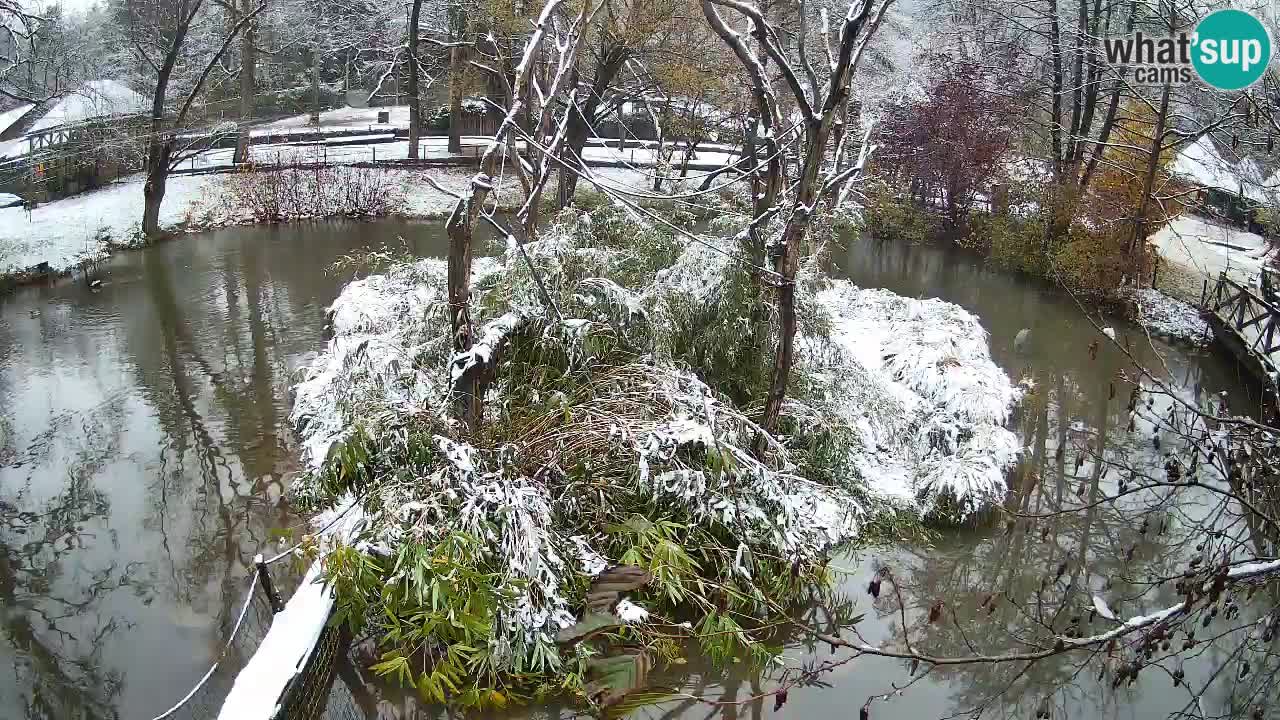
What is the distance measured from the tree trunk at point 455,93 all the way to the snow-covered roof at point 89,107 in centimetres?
694

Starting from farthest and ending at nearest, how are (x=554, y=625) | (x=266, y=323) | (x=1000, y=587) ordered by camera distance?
(x=266, y=323) < (x=1000, y=587) < (x=554, y=625)

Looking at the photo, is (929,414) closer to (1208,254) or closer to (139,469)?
(139,469)

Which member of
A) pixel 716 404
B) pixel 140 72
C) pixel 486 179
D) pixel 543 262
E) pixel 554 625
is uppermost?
pixel 140 72

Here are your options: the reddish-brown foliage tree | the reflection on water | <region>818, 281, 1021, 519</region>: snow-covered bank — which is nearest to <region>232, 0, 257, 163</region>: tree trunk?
the reflection on water

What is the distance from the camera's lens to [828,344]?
9391 mm

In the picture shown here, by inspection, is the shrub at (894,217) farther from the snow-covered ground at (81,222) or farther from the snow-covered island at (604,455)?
the snow-covered ground at (81,222)

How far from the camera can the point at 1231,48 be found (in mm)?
13031

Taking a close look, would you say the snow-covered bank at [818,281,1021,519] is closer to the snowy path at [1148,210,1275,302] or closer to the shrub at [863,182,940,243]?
the snowy path at [1148,210,1275,302]

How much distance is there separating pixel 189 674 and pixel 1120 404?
1058 cm

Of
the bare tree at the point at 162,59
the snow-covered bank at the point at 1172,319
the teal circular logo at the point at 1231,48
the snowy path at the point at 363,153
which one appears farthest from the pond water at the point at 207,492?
the snowy path at the point at 363,153

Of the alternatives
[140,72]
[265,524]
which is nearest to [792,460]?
[265,524]

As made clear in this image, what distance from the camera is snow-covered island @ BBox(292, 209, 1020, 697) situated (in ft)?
20.6

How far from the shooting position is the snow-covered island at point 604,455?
6.29 meters

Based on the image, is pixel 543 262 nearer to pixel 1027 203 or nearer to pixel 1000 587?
pixel 1000 587
